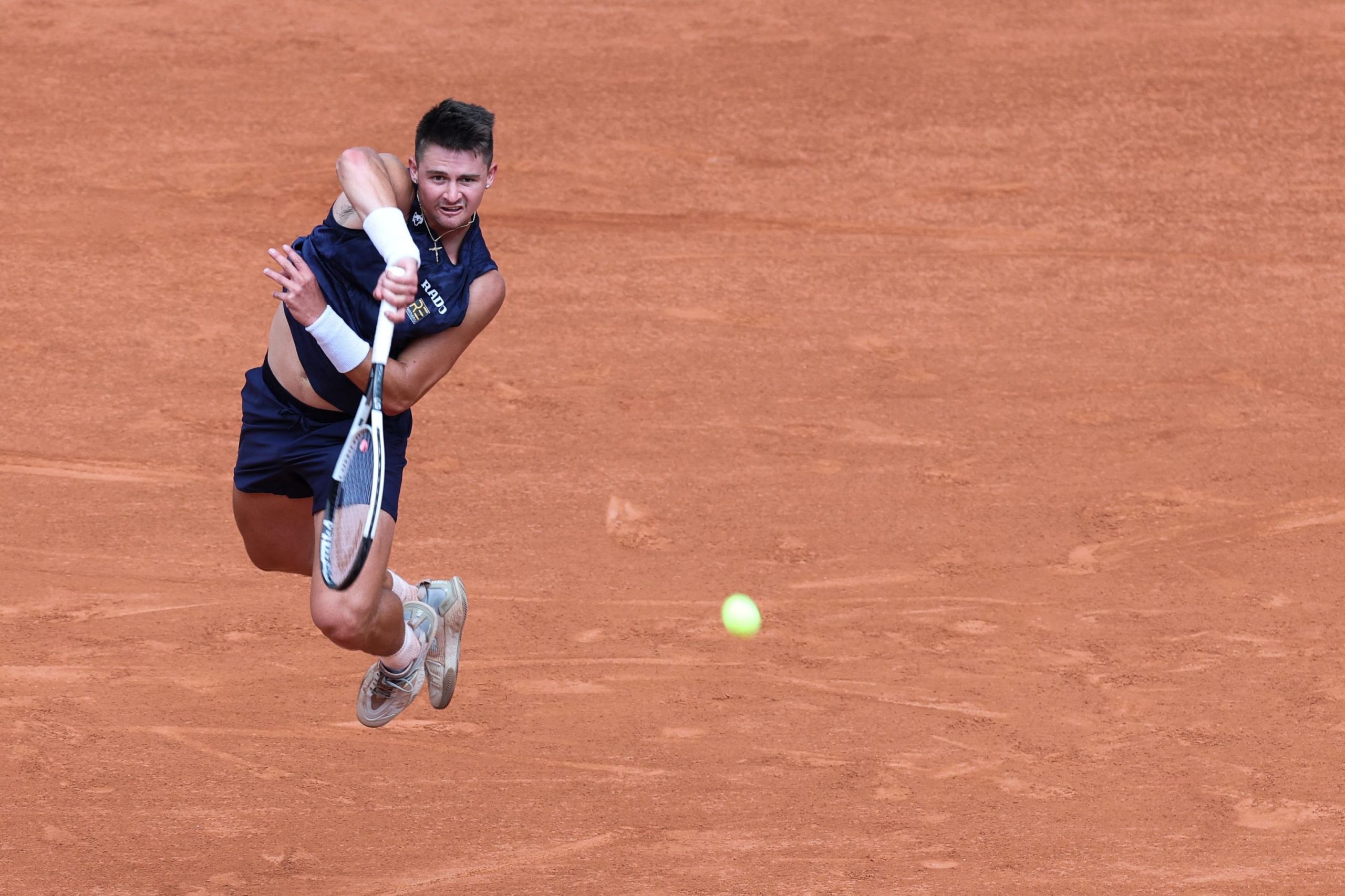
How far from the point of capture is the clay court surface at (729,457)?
7.07m

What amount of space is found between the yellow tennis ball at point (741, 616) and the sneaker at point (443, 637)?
161cm

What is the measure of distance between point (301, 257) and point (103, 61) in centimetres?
810

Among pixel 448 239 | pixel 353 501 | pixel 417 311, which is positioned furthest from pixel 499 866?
pixel 448 239

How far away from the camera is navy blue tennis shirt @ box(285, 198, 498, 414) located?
6.08m

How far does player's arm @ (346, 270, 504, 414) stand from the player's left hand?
0.89ft

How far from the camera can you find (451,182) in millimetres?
5906

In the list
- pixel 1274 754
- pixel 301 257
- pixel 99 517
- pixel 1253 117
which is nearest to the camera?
pixel 301 257

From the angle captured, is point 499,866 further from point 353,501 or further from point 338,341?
point 338,341

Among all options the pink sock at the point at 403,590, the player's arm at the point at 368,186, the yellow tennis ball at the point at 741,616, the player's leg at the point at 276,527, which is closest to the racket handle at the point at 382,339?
the player's arm at the point at 368,186

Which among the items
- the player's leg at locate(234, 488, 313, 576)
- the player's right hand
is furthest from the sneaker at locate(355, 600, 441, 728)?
the player's right hand

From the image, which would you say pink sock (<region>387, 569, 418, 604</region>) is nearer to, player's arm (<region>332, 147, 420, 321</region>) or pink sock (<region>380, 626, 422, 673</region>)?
pink sock (<region>380, 626, 422, 673</region>)

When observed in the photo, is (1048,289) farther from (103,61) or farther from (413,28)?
(103,61)

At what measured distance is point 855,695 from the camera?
7.79m

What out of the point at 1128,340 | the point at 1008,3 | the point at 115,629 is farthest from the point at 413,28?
the point at 115,629
